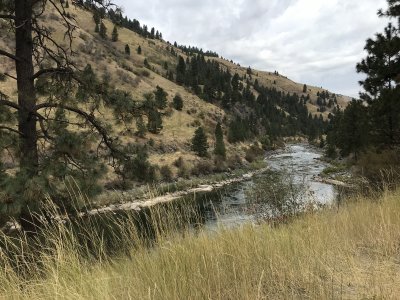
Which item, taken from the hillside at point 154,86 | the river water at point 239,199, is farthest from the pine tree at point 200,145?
the river water at point 239,199

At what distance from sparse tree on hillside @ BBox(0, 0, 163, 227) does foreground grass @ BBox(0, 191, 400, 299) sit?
1.85m

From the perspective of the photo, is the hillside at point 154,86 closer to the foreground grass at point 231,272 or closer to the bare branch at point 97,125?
the bare branch at point 97,125

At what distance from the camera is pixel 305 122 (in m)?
157

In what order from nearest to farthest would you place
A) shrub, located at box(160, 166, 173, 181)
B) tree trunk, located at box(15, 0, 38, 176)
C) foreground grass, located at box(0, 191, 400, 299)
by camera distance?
foreground grass, located at box(0, 191, 400, 299)
tree trunk, located at box(15, 0, 38, 176)
shrub, located at box(160, 166, 173, 181)

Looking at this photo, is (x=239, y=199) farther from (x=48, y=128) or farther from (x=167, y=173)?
(x=48, y=128)

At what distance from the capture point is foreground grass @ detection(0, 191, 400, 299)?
9.51 ft

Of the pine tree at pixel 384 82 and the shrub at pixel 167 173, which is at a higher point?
the pine tree at pixel 384 82

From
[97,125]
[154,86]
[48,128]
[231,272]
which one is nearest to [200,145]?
[154,86]

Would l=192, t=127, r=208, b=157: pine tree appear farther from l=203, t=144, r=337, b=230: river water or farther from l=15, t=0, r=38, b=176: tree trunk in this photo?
l=15, t=0, r=38, b=176: tree trunk

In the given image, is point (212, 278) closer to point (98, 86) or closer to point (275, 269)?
point (275, 269)

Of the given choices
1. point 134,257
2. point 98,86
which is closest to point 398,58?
point 98,86

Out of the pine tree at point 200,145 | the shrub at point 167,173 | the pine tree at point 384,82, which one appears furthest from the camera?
the pine tree at point 200,145

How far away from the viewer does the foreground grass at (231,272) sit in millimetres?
2898

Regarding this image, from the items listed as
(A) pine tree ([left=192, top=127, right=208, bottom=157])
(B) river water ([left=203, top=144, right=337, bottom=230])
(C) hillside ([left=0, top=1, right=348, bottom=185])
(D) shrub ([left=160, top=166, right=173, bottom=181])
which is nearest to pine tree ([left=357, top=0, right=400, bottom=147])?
(B) river water ([left=203, top=144, right=337, bottom=230])
